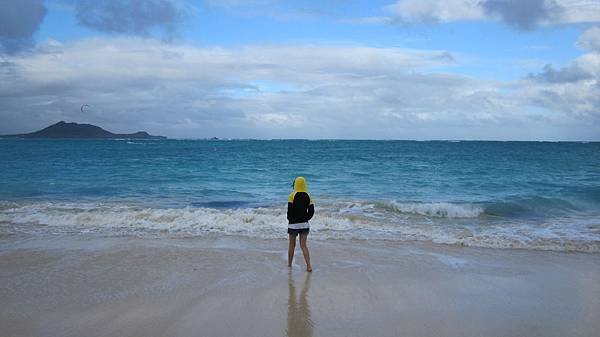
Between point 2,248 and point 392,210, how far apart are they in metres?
11.4

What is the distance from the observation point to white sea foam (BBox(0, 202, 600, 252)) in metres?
11.0

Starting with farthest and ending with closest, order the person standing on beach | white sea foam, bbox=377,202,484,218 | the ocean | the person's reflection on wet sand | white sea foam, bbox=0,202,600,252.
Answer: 1. white sea foam, bbox=377,202,484,218
2. the ocean
3. white sea foam, bbox=0,202,600,252
4. the person standing on beach
5. the person's reflection on wet sand

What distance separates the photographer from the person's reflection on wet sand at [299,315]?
17.4 feet

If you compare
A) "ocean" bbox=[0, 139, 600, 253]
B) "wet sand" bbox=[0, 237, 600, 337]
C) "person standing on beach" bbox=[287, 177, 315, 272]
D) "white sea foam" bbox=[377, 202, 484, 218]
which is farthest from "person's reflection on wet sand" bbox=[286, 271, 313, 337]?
"white sea foam" bbox=[377, 202, 484, 218]

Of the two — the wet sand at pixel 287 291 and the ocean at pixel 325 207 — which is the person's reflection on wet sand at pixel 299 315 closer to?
the wet sand at pixel 287 291

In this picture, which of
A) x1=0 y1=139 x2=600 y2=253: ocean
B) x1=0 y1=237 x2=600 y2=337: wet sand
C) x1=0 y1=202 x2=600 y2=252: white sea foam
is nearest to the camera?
x1=0 y1=237 x2=600 y2=337: wet sand

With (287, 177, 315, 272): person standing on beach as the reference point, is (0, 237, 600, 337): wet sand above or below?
below

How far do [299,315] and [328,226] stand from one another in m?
6.65

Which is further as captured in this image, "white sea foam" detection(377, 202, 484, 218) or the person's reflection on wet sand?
"white sea foam" detection(377, 202, 484, 218)

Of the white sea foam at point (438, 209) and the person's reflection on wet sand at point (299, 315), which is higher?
the white sea foam at point (438, 209)

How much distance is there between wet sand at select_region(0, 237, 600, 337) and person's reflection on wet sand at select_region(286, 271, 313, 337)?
1 centimetres

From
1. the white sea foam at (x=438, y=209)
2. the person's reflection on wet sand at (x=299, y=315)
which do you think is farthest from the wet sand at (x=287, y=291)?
the white sea foam at (x=438, y=209)

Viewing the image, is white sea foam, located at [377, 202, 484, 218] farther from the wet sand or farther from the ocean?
the wet sand

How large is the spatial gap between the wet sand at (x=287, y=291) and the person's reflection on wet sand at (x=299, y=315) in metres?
0.01
